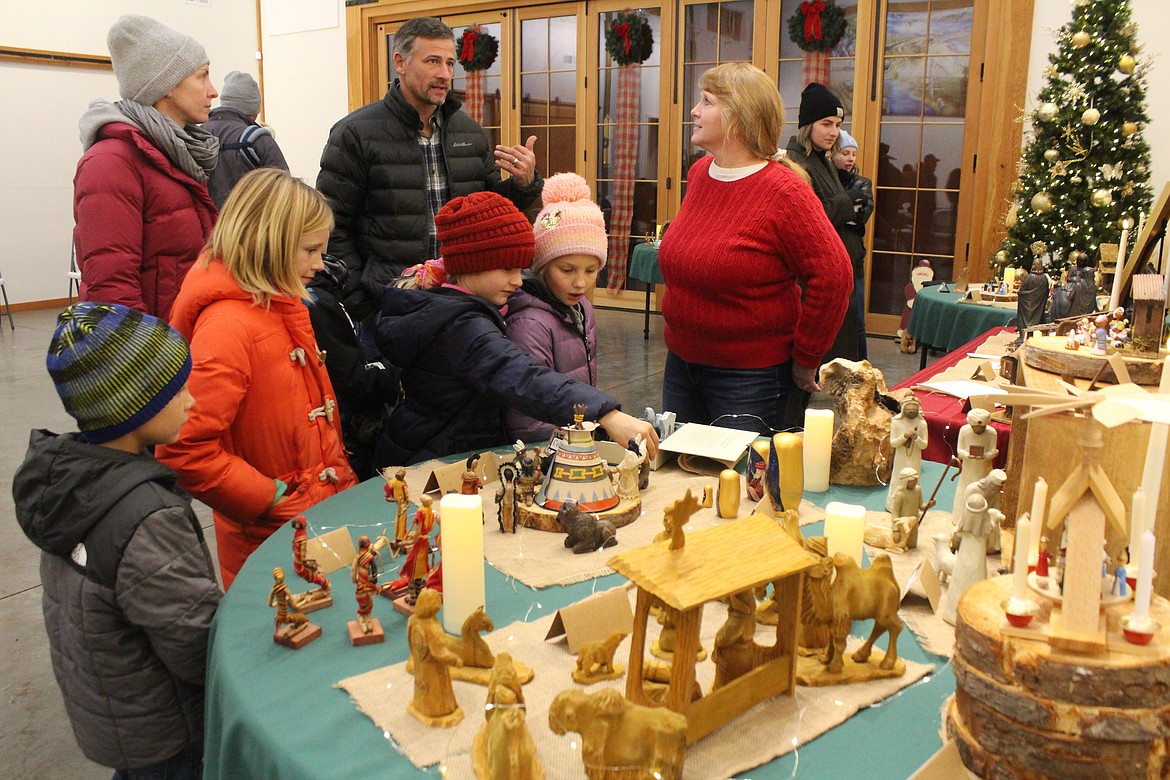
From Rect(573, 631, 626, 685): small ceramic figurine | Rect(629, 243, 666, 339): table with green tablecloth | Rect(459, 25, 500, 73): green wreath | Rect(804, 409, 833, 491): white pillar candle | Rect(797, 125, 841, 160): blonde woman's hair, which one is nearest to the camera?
Rect(573, 631, 626, 685): small ceramic figurine

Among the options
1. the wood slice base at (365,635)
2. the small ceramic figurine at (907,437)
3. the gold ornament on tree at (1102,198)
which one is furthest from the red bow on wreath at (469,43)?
the wood slice base at (365,635)

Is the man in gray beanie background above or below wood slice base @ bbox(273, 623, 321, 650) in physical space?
above

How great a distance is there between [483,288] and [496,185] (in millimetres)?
1196

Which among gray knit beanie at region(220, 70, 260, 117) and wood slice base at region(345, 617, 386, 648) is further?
gray knit beanie at region(220, 70, 260, 117)

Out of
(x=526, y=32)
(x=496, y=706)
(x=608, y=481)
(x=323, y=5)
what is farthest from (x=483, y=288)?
(x=323, y=5)

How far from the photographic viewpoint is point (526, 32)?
8922 mm

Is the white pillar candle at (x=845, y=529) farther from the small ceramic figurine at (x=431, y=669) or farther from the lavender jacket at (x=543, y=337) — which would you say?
the lavender jacket at (x=543, y=337)

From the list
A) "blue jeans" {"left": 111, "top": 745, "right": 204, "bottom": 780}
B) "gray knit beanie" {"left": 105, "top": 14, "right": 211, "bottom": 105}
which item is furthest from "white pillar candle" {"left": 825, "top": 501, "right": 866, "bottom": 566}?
"gray knit beanie" {"left": 105, "top": 14, "right": 211, "bottom": 105}

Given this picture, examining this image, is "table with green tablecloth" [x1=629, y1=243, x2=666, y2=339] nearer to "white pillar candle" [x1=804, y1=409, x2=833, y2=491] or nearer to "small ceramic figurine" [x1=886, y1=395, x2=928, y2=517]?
"white pillar candle" [x1=804, y1=409, x2=833, y2=491]

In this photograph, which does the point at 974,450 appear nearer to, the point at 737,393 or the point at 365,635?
the point at 365,635

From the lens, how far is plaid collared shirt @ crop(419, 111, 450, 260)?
3.09m

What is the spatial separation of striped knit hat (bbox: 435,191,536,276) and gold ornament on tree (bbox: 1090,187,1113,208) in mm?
5122

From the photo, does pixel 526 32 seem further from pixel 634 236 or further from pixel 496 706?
pixel 496 706

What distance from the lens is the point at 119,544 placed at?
4.26 feet
